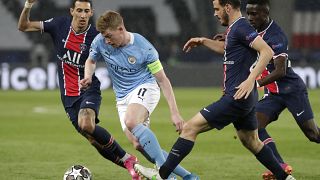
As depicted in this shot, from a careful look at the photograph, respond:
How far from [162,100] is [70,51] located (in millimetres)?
15260

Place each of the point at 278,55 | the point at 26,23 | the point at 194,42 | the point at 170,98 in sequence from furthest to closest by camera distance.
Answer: the point at 26,23 < the point at 278,55 < the point at 194,42 < the point at 170,98

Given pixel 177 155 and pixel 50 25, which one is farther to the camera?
pixel 50 25

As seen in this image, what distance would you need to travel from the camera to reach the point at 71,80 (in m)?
10.3

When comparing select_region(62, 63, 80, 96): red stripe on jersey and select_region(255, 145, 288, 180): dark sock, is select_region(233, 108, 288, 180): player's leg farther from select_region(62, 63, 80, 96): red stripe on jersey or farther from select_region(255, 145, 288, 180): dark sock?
select_region(62, 63, 80, 96): red stripe on jersey

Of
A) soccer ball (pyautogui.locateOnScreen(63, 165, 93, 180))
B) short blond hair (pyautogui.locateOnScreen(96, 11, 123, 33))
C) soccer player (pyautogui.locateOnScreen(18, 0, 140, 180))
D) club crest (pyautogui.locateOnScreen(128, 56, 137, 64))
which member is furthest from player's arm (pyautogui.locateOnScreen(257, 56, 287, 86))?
soccer ball (pyautogui.locateOnScreen(63, 165, 93, 180))

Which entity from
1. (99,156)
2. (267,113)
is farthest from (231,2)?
(99,156)

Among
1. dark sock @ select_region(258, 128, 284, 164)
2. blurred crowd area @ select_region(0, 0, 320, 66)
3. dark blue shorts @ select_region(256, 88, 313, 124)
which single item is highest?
dark blue shorts @ select_region(256, 88, 313, 124)

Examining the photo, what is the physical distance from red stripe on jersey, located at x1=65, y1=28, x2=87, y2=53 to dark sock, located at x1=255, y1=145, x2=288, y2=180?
2712 mm

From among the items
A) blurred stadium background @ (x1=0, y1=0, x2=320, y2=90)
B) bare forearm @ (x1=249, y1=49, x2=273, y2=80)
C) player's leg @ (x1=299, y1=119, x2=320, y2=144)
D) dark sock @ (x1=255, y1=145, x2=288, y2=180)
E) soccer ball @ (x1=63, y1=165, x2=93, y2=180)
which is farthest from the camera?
blurred stadium background @ (x1=0, y1=0, x2=320, y2=90)

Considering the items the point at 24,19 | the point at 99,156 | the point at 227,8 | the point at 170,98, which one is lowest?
the point at 99,156

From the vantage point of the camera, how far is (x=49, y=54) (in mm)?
33750

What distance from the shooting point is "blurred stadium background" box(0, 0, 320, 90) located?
28797 millimetres

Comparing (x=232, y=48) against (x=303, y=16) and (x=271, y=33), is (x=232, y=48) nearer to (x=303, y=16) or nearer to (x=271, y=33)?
(x=271, y=33)

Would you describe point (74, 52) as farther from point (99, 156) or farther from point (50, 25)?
point (99, 156)
